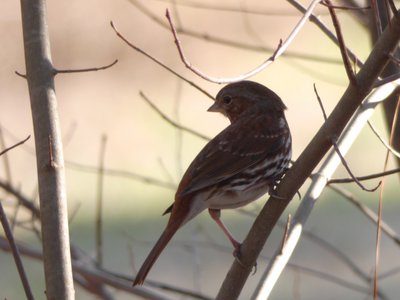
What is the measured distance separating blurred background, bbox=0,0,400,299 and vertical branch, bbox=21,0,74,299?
6.05 meters

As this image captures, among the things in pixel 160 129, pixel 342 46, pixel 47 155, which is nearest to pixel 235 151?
pixel 47 155

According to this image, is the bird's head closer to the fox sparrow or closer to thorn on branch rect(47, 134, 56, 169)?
the fox sparrow

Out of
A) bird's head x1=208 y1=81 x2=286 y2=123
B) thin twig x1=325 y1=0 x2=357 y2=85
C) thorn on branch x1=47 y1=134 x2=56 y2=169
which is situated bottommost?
thorn on branch x1=47 y1=134 x2=56 y2=169

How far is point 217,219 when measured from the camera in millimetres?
4719

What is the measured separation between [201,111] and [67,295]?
10437mm

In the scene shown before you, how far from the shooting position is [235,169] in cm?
470

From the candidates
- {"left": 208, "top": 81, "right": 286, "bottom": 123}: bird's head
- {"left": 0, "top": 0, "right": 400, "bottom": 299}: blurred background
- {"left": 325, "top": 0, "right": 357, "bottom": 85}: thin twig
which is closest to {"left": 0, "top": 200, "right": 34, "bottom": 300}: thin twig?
{"left": 325, "top": 0, "right": 357, "bottom": 85}: thin twig

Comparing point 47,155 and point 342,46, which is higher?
point 342,46

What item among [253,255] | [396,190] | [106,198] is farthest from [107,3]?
[253,255]

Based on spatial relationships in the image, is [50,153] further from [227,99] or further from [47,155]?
[227,99]

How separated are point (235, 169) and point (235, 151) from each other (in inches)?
5.8

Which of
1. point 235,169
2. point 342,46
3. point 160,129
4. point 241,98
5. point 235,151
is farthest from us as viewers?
point 160,129

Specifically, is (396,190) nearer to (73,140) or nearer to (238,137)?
(73,140)

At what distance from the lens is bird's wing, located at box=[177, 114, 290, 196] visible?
458 cm
